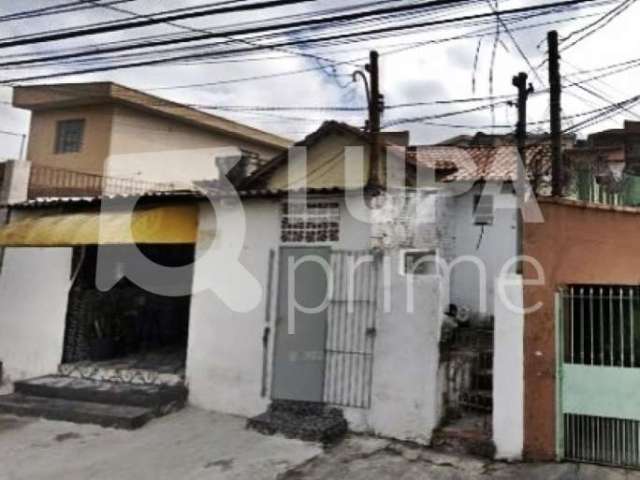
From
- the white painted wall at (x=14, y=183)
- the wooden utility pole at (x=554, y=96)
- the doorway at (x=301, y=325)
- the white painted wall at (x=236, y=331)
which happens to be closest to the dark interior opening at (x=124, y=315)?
the white painted wall at (x=236, y=331)

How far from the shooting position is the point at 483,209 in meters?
16.2

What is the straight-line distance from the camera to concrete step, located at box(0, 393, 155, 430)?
329 inches

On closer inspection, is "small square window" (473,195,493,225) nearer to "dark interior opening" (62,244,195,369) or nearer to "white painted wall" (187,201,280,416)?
"dark interior opening" (62,244,195,369)

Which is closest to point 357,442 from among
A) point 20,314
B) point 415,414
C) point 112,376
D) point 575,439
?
point 415,414

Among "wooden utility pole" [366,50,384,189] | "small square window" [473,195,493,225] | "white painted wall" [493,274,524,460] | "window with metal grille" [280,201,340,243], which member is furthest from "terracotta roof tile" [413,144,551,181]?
"white painted wall" [493,274,524,460]

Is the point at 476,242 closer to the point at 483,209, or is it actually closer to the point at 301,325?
the point at 483,209

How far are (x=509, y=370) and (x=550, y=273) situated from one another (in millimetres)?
1397

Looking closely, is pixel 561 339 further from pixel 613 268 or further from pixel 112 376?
pixel 112 376

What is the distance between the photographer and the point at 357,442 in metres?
7.68

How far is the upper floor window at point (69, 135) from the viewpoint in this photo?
21094 mm

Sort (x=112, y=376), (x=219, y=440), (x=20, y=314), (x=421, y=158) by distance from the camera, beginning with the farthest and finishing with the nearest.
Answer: (x=421, y=158), (x=20, y=314), (x=112, y=376), (x=219, y=440)

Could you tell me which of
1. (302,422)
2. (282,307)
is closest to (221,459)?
(302,422)

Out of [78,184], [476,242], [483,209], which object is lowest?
[476,242]

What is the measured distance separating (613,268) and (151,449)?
24.8ft
